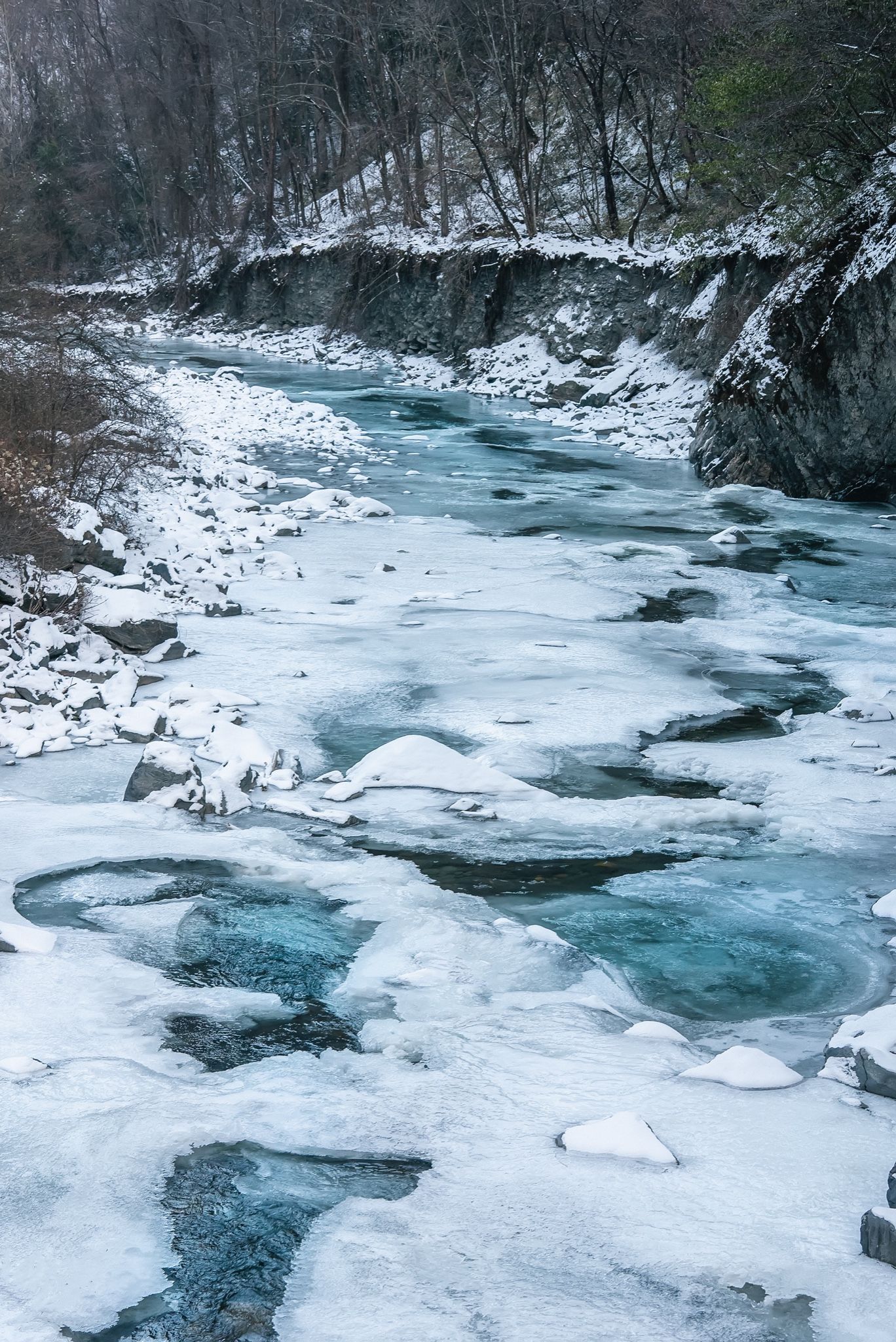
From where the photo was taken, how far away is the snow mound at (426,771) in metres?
6.36

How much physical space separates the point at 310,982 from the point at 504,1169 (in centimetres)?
130

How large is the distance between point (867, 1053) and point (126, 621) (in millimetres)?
5922

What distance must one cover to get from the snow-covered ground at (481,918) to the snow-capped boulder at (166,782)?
0.06 ft

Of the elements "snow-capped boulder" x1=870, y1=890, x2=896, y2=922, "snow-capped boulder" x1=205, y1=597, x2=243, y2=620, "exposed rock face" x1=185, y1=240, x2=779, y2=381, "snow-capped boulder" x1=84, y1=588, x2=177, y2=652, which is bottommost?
"snow-capped boulder" x1=870, y1=890, x2=896, y2=922

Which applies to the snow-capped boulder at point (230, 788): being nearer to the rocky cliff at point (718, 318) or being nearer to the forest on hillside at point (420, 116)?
the forest on hillside at point (420, 116)

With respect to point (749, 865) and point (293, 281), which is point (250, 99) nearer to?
point (293, 281)

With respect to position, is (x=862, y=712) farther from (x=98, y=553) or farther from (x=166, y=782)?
(x=98, y=553)

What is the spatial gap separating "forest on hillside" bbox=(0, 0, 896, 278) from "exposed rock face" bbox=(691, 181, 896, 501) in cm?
107

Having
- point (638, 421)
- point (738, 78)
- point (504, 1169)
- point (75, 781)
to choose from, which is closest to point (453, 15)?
point (638, 421)

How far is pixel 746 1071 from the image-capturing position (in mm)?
3783

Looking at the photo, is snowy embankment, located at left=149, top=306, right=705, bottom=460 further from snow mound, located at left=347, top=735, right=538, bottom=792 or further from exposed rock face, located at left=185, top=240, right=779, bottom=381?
snow mound, located at left=347, top=735, right=538, bottom=792

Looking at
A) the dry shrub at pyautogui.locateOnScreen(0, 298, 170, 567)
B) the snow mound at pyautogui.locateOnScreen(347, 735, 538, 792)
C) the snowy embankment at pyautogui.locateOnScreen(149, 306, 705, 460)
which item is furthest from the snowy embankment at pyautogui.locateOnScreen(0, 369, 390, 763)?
the snowy embankment at pyautogui.locateOnScreen(149, 306, 705, 460)

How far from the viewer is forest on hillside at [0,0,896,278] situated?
15078 millimetres

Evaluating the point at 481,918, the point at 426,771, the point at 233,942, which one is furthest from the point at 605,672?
the point at 233,942
